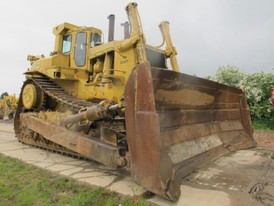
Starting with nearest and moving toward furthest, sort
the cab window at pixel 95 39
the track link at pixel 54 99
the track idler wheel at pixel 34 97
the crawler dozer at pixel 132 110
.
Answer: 1. the crawler dozer at pixel 132 110
2. the track link at pixel 54 99
3. the track idler wheel at pixel 34 97
4. the cab window at pixel 95 39

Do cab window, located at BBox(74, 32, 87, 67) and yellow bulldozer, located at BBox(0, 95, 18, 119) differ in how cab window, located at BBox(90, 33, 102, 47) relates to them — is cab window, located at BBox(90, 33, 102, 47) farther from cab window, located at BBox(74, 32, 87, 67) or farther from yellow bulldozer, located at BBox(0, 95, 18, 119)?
yellow bulldozer, located at BBox(0, 95, 18, 119)

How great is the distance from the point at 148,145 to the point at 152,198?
22.8 inches

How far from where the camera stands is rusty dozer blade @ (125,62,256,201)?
295 centimetres

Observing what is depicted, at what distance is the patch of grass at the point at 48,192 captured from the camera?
2.99 m

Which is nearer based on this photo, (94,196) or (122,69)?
(94,196)

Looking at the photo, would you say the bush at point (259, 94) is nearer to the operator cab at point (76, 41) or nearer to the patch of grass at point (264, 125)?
the patch of grass at point (264, 125)

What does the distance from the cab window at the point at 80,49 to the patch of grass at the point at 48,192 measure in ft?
10.4

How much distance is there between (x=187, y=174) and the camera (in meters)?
3.68

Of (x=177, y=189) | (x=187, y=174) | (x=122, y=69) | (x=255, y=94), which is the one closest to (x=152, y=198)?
(x=177, y=189)

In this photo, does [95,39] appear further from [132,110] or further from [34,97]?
[132,110]

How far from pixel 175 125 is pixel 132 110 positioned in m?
0.92

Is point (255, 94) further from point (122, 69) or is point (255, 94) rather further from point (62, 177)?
point (62, 177)

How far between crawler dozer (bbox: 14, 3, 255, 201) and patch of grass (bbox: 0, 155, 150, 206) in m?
0.40

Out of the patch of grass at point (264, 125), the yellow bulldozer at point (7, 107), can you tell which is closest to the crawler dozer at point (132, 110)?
the patch of grass at point (264, 125)
